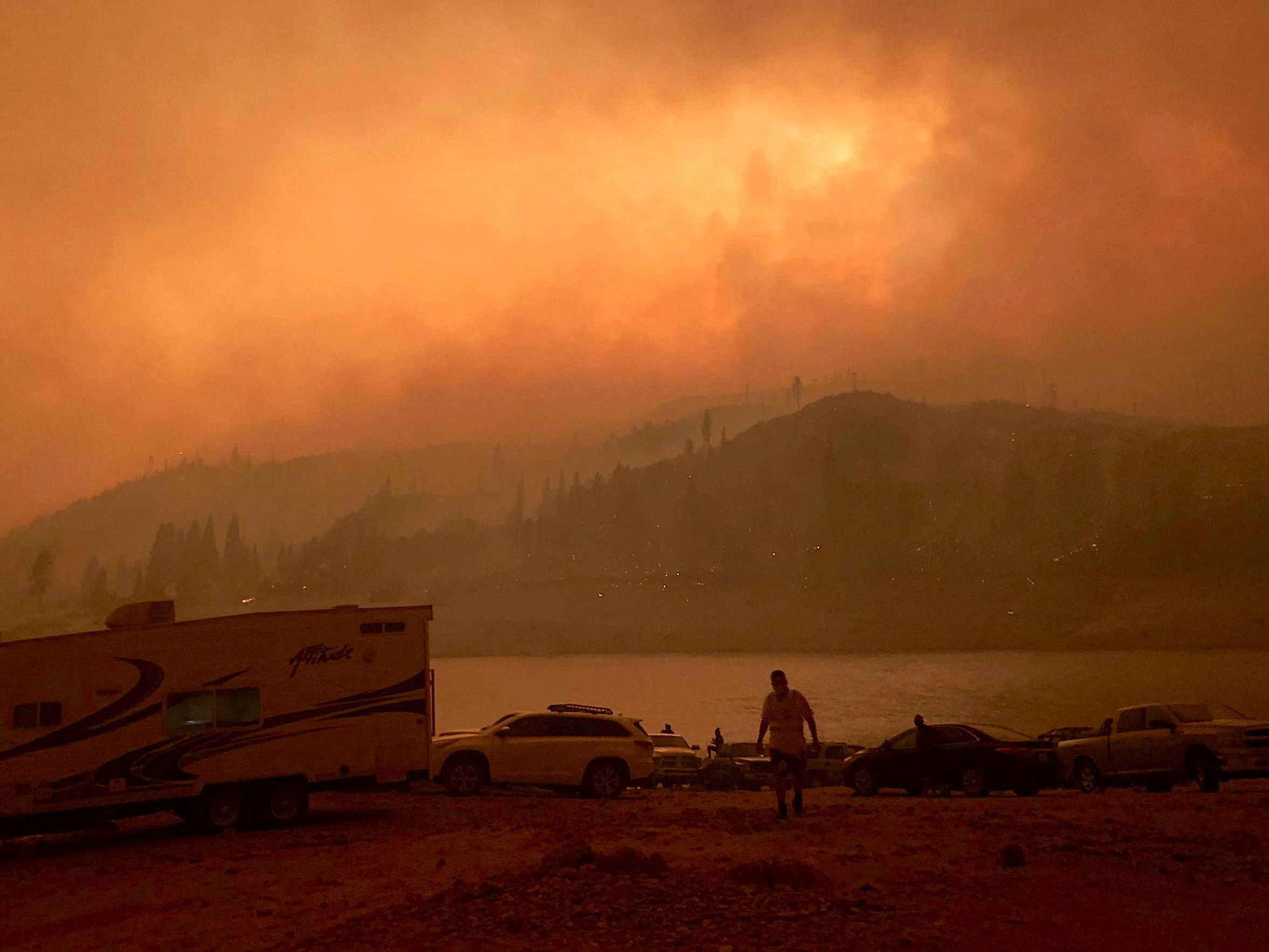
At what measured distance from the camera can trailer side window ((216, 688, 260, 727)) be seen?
16719mm

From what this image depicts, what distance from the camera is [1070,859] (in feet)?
36.1

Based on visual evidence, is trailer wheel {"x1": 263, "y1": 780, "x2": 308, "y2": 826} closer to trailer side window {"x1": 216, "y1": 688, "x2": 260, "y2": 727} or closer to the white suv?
trailer side window {"x1": 216, "y1": 688, "x2": 260, "y2": 727}

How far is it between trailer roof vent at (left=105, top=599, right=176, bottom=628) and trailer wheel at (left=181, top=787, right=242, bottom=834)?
111 inches

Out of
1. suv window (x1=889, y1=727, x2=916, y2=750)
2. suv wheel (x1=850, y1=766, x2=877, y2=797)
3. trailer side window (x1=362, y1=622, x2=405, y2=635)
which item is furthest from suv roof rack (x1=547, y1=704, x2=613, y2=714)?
suv window (x1=889, y1=727, x2=916, y2=750)

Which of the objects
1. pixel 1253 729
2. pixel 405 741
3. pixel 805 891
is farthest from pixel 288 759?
pixel 1253 729

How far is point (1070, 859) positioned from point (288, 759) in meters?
11.7

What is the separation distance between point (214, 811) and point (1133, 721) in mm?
16659

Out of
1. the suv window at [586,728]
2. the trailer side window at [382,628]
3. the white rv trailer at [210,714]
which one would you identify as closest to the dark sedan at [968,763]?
the suv window at [586,728]

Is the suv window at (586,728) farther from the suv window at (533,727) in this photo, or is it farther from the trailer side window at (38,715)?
the trailer side window at (38,715)

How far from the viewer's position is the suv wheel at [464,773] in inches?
806

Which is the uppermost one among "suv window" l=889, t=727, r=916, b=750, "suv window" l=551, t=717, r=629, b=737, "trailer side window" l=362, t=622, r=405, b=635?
"trailer side window" l=362, t=622, r=405, b=635

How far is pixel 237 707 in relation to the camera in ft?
55.2

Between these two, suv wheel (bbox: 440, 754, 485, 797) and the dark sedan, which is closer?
the dark sedan

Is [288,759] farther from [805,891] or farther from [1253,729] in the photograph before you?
[1253,729]
